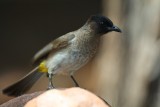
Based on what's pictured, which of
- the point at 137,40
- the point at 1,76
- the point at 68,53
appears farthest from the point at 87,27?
the point at 1,76

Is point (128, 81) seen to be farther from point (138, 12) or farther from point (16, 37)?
point (16, 37)

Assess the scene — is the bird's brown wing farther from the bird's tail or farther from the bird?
the bird's tail

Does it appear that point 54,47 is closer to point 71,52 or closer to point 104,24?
point 71,52

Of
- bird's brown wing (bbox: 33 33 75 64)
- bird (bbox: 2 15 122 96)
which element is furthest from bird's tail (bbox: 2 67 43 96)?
bird's brown wing (bbox: 33 33 75 64)

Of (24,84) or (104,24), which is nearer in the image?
(104,24)

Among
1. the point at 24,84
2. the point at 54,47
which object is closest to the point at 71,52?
the point at 54,47

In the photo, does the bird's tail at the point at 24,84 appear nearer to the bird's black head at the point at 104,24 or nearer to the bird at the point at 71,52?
the bird at the point at 71,52

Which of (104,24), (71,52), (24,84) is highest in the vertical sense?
(104,24)

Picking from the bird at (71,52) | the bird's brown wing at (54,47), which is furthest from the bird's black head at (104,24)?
the bird's brown wing at (54,47)
